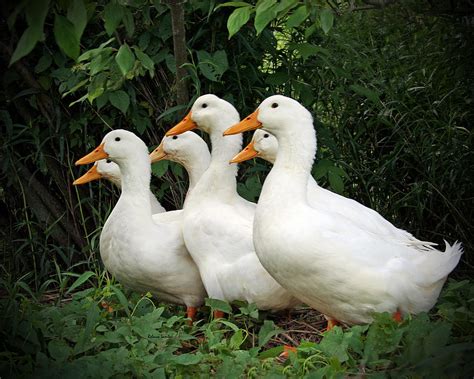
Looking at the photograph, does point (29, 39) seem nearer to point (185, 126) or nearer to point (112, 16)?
point (112, 16)

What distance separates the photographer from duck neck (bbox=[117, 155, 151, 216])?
18.3 feet

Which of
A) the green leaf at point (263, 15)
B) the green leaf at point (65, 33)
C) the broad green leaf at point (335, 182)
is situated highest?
the green leaf at point (65, 33)

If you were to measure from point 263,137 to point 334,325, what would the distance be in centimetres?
136

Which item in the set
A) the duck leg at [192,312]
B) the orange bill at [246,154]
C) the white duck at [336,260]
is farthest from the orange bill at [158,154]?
the white duck at [336,260]

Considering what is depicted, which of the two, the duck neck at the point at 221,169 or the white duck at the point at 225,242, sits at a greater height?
the duck neck at the point at 221,169

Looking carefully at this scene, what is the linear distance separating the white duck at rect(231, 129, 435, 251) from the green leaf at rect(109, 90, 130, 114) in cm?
102

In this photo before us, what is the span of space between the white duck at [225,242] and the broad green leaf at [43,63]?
1660 millimetres

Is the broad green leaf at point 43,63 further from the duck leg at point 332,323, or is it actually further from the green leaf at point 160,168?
the duck leg at point 332,323

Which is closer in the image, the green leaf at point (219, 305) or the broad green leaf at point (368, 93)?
the green leaf at point (219, 305)

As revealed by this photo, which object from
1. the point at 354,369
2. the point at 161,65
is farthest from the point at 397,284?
the point at 161,65

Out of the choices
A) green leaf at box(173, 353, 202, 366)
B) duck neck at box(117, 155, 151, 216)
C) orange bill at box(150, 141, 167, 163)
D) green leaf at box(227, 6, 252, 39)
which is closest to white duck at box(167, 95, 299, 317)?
duck neck at box(117, 155, 151, 216)

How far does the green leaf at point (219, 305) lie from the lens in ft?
16.3

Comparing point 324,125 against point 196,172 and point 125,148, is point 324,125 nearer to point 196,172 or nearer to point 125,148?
point 196,172

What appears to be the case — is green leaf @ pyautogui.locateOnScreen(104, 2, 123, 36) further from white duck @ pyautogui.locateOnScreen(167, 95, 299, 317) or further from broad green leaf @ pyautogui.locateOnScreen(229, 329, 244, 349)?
broad green leaf @ pyautogui.locateOnScreen(229, 329, 244, 349)
